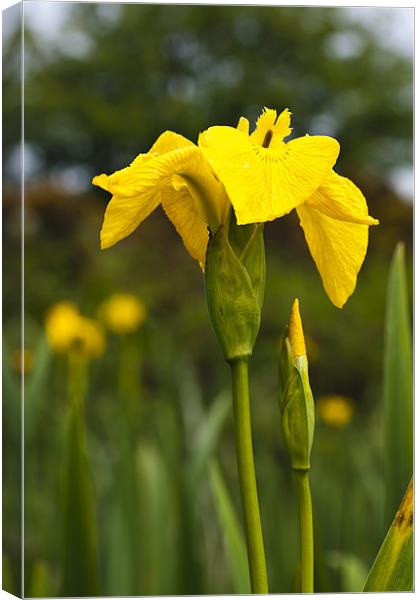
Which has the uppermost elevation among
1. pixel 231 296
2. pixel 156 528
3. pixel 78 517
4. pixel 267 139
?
pixel 267 139

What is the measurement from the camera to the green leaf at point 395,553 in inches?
29.2

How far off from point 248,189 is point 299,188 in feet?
0.14

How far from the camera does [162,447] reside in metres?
1.90

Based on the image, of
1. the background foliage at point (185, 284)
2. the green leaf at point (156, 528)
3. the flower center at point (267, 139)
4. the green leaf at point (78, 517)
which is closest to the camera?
the flower center at point (267, 139)

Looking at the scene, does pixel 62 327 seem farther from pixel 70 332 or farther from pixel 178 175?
pixel 178 175

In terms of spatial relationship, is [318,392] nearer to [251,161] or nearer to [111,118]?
[111,118]

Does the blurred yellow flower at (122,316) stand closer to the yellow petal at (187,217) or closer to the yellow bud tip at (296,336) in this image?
the yellow petal at (187,217)

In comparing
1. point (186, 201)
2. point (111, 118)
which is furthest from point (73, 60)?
point (186, 201)

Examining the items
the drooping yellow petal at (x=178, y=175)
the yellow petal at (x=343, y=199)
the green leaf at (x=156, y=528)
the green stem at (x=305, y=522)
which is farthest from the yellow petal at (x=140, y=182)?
the green leaf at (x=156, y=528)

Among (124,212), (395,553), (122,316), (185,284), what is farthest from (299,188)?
(185,284)

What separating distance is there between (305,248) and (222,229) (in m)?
2.40

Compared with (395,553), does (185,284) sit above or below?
above

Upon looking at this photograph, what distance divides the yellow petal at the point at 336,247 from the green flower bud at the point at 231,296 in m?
0.14

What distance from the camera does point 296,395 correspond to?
66cm
